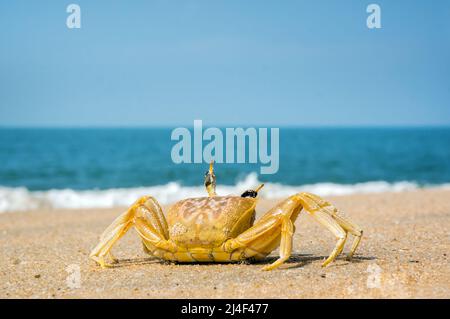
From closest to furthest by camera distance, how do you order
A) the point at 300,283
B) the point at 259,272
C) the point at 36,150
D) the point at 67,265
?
the point at 300,283, the point at 259,272, the point at 67,265, the point at 36,150

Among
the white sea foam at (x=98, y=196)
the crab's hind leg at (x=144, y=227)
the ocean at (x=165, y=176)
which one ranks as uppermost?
the crab's hind leg at (x=144, y=227)

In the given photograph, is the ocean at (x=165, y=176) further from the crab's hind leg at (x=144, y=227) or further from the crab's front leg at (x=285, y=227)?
the crab's front leg at (x=285, y=227)

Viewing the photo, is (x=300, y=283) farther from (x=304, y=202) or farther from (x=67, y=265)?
(x=67, y=265)

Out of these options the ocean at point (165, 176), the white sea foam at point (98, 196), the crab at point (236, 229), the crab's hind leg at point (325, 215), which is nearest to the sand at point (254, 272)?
the crab at point (236, 229)

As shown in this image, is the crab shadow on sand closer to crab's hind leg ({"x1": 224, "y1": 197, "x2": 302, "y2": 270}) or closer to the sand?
the sand

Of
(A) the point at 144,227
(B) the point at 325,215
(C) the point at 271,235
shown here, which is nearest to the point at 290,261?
(C) the point at 271,235
